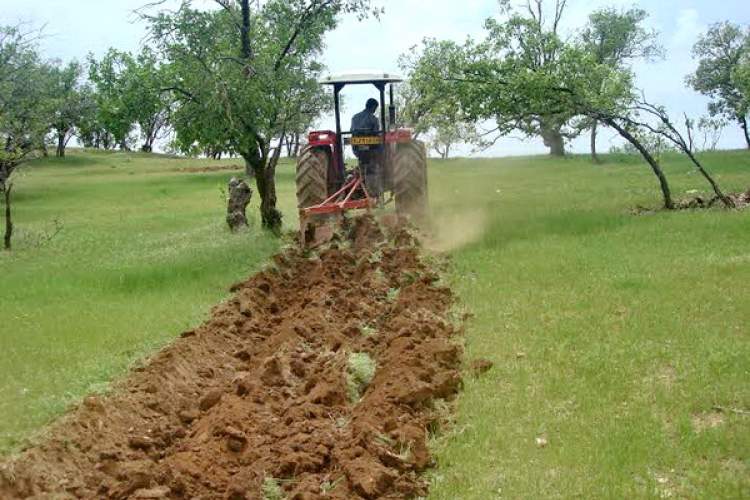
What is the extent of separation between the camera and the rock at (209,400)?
6.95 m

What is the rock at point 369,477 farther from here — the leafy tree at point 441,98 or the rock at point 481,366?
the leafy tree at point 441,98

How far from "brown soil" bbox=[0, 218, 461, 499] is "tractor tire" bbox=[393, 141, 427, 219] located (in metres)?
4.70

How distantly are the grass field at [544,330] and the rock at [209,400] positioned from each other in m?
0.98

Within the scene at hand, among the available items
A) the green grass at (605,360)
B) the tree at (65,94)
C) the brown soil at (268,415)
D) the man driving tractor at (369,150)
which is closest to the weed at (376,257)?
the green grass at (605,360)

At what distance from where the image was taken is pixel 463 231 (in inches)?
616

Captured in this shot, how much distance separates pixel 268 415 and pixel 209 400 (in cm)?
65

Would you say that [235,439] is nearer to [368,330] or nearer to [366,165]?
[368,330]

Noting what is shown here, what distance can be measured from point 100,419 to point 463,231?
10047 millimetres

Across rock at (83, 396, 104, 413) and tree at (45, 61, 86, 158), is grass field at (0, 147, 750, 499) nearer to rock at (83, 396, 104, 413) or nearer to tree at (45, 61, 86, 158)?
rock at (83, 396, 104, 413)

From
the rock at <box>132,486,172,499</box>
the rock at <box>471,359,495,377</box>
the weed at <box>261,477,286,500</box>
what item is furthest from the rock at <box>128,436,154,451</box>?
the rock at <box>471,359,495,377</box>

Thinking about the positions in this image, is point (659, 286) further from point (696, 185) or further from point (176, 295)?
point (696, 185)

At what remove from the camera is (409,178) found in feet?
47.4

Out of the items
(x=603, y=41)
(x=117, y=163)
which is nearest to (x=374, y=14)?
(x=603, y=41)

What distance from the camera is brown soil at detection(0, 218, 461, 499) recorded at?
214 inches
